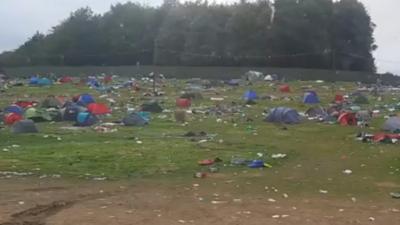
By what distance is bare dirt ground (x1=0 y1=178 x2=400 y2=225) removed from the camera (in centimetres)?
1080

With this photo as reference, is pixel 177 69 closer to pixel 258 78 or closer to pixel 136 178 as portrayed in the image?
pixel 258 78

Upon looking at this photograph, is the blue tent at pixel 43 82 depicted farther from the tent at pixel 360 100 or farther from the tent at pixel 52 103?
the tent at pixel 360 100

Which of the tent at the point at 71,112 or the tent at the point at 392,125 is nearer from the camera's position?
the tent at the point at 392,125

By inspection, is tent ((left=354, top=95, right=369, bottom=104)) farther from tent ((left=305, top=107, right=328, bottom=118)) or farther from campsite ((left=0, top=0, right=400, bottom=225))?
tent ((left=305, top=107, right=328, bottom=118))

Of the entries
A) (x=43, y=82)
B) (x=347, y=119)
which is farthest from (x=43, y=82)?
(x=347, y=119)

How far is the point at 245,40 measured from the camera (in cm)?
7125

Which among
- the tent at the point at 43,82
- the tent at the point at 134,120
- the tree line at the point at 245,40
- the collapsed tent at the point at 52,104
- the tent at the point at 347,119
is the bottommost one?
the tent at the point at 43,82

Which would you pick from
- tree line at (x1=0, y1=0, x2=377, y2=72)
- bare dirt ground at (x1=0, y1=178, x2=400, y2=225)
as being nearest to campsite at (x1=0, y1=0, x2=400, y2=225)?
bare dirt ground at (x1=0, y1=178, x2=400, y2=225)

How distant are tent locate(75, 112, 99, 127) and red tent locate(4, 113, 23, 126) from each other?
7.65ft

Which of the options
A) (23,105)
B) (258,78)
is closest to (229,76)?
(258,78)

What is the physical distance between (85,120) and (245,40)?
1815 inches

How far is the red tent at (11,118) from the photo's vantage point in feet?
88.2

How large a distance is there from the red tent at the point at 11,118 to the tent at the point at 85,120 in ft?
7.65

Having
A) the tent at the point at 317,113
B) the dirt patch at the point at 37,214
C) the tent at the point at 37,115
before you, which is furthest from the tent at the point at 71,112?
the dirt patch at the point at 37,214
